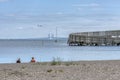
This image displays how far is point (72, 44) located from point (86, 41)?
14.7 feet

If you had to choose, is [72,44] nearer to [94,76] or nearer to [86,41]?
[86,41]

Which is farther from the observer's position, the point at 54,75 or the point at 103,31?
the point at 103,31

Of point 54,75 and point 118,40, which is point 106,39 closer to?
point 118,40

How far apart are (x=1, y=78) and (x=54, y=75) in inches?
90.0

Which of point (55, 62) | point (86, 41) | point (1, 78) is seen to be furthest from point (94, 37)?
point (1, 78)

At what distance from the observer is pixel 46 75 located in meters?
16.6

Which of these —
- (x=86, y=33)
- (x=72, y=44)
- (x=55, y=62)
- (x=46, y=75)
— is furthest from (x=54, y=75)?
(x=86, y=33)

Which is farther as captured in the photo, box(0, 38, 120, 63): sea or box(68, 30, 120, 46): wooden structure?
box(68, 30, 120, 46): wooden structure

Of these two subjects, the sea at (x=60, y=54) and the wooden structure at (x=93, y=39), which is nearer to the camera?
the sea at (x=60, y=54)

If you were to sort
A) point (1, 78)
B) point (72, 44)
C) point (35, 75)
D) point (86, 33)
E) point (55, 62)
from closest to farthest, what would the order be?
point (1, 78)
point (35, 75)
point (55, 62)
point (72, 44)
point (86, 33)

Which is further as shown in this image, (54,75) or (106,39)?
(106,39)

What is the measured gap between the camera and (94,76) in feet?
53.1

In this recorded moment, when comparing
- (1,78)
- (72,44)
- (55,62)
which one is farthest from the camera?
(72,44)

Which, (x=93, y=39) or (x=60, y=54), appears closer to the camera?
(x=60, y=54)
